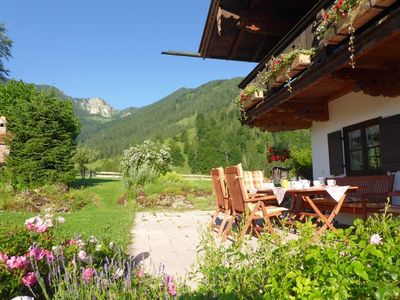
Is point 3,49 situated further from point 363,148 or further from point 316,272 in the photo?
point 316,272

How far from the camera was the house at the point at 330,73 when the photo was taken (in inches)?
165

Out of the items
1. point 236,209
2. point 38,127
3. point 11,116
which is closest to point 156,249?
point 236,209

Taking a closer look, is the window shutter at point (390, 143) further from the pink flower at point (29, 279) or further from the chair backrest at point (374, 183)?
the pink flower at point (29, 279)

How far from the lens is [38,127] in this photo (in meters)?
14.8

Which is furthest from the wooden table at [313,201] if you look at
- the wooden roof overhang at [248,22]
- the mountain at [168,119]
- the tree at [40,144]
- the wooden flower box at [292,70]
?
the mountain at [168,119]

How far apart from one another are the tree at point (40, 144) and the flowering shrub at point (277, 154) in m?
8.71

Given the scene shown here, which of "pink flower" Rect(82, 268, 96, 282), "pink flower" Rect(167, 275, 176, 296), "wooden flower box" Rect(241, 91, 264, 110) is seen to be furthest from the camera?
"wooden flower box" Rect(241, 91, 264, 110)

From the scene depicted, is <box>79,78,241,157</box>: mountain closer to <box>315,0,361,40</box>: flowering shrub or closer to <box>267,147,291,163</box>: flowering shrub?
<box>267,147,291,163</box>: flowering shrub

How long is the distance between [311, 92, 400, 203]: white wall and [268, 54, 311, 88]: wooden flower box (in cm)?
164

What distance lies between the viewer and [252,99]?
7504 mm

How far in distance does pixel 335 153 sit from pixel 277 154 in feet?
10.7

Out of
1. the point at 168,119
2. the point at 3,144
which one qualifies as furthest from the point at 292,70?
the point at 168,119

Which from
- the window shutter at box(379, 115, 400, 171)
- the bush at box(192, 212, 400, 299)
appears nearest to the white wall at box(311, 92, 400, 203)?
the window shutter at box(379, 115, 400, 171)

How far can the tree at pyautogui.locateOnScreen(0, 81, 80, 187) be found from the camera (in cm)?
1425
